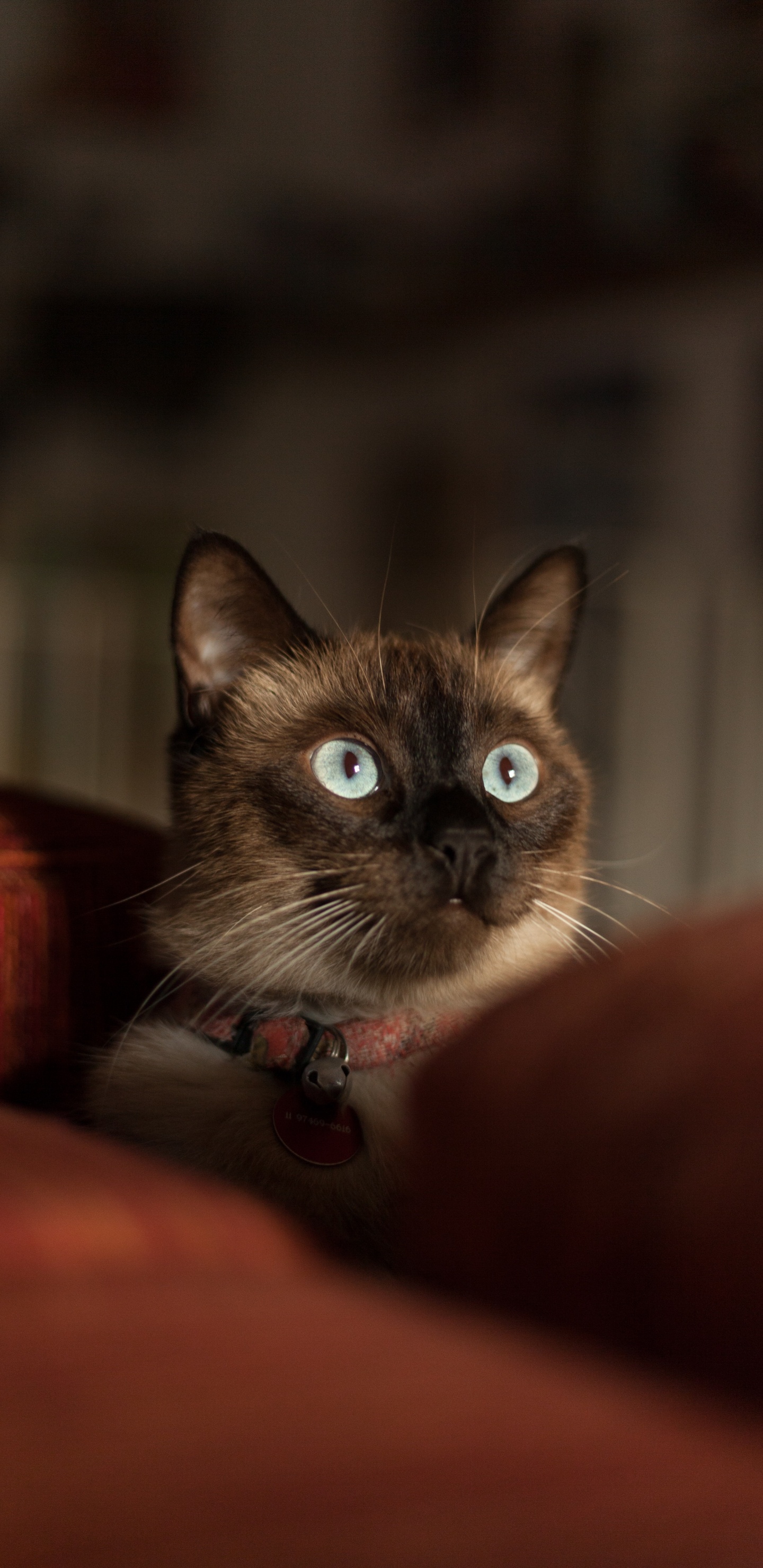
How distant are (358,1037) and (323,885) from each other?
118 millimetres

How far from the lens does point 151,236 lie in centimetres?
304

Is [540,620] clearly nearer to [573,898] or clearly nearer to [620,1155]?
[573,898]

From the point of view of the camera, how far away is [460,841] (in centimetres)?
93

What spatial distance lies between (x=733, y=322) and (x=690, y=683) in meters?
0.86

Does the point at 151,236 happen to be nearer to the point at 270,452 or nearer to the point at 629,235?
the point at 270,452

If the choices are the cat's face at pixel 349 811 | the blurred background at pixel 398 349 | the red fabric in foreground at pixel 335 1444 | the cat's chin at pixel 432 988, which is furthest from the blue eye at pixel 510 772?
the blurred background at pixel 398 349

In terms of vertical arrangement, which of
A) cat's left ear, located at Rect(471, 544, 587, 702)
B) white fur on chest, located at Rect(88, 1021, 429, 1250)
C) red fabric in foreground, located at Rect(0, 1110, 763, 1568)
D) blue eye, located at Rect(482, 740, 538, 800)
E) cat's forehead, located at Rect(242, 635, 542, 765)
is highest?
cat's left ear, located at Rect(471, 544, 587, 702)

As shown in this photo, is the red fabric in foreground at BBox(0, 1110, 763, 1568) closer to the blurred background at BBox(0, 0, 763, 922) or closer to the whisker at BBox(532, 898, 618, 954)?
the whisker at BBox(532, 898, 618, 954)

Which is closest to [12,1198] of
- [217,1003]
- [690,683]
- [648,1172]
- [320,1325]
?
[320,1325]

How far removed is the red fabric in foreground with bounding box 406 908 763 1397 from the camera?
30 centimetres

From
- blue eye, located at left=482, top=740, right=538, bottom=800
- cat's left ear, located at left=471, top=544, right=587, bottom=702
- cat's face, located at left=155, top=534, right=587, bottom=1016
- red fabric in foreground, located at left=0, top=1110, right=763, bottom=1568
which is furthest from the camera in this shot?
cat's left ear, located at left=471, top=544, right=587, bottom=702

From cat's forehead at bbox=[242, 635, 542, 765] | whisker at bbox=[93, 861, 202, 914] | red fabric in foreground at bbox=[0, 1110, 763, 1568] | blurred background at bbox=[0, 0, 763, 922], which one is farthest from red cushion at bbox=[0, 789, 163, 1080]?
blurred background at bbox=[0, 0, 763, 922]

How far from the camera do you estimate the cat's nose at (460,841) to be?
0.93 m

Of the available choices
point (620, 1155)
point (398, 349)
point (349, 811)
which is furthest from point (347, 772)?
point (398, 349)
